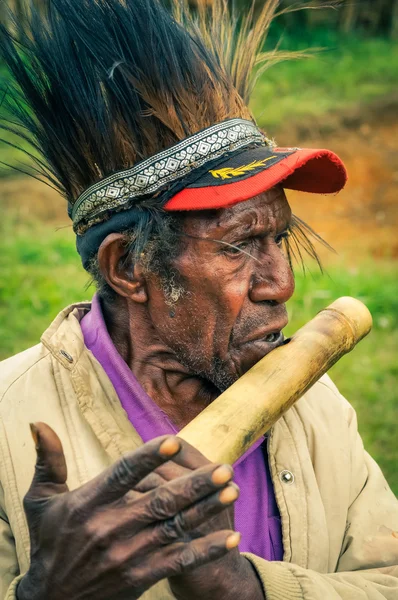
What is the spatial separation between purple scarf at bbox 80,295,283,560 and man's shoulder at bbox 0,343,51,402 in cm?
19

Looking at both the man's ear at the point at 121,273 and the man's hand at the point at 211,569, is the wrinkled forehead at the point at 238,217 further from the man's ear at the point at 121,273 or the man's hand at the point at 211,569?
the man's hand at the point at 211,569

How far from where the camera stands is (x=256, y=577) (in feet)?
7.75

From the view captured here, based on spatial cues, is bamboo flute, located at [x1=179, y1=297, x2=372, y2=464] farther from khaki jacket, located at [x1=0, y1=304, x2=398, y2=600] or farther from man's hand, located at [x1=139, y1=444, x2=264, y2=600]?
khaki jacket, located at [x1=0, y1=304, x2=398, y2=600]

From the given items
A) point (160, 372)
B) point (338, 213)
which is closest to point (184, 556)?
point (160, 372)

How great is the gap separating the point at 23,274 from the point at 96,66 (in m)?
4.43

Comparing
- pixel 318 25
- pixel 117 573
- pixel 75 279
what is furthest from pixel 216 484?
pixel 318 25

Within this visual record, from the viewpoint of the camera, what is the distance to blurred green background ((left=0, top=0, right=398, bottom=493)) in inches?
229

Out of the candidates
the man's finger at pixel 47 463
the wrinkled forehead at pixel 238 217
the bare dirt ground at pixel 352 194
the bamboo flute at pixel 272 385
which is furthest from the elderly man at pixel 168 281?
the bare dirt ground at pixel 352 194

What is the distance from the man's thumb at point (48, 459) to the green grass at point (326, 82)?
802 centimetres

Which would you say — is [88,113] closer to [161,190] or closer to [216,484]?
[161,190]

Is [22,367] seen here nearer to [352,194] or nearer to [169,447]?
[169,447]

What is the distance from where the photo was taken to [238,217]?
271 cm

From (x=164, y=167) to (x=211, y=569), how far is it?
123 cm

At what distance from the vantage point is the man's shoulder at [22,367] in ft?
9.25
